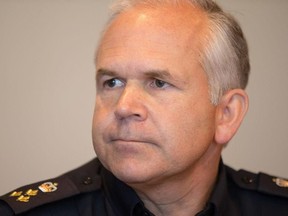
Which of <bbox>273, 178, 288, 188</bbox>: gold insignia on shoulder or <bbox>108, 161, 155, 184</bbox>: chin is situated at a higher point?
<bbox>108, 161, 155, 184</bbox>: chin

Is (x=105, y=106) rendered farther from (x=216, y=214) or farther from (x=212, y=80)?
(x=216, y=214)

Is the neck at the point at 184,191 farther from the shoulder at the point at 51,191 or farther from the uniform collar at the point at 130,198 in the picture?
the shoulder at the point at 51,191

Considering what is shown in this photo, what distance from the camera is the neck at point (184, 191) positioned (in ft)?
4.17

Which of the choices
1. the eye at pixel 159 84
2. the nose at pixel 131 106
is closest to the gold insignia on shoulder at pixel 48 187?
the nose at pixel 131 106

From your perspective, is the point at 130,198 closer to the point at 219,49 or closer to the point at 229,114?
the point at 229,114

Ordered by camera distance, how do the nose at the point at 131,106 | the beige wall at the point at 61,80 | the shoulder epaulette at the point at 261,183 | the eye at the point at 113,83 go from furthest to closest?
the beige wall at the point at 61,80
the shoulder epaulette at the point at 261,183
the eye at the point at 113,83
the nose at the point at 131,106

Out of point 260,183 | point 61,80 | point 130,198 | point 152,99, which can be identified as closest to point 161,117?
point 152,99

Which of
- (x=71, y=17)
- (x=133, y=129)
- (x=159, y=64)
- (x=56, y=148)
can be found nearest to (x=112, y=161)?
(x=133, y=129)

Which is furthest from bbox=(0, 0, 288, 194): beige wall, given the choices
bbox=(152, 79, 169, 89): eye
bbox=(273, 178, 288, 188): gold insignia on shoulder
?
bbox=(152, 79, 169, 89): eye

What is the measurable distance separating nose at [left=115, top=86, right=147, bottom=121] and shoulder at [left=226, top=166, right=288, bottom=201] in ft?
1.95

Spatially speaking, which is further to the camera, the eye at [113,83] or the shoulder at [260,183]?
the shoulder at [260,183]

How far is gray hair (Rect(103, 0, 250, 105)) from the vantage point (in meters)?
1.24

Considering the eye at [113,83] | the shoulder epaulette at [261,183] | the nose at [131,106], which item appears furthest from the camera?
the shoulder epaulette at [261,183]

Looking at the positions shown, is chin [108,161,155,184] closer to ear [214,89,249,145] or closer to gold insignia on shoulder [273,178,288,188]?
ear [214,89,249,145]
